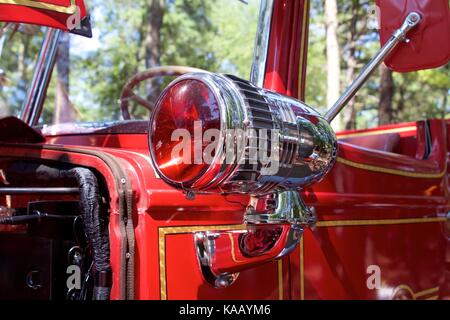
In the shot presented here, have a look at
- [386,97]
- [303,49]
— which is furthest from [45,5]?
[386,97]

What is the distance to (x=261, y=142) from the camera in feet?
3.18

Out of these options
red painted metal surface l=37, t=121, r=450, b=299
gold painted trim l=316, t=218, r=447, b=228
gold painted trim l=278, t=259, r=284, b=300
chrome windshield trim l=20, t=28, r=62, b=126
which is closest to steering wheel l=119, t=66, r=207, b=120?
chrome windshield trim l=20, t=28, r=62, b=126

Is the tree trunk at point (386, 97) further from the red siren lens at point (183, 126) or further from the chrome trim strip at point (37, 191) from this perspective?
the red siren lens at point (183, 126)

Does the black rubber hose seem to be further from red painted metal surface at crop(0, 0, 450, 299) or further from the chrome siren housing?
the chrome siren housing

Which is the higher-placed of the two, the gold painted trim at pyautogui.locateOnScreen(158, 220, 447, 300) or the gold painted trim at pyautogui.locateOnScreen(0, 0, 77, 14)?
the gold painted trim at pyautogui.locateOnScreen(0, 0, 77, 14)

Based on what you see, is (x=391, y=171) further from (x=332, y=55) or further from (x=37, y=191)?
(x=332, y=55)

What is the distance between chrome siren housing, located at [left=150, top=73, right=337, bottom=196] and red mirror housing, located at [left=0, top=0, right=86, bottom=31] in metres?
0.45

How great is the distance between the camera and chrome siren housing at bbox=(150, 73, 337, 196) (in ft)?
3.12

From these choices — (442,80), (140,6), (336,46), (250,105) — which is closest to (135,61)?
(140,6)

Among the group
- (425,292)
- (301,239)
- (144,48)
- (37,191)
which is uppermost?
(144,48)

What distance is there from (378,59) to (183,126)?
698 millimetres

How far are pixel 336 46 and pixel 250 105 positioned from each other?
8.83 metres

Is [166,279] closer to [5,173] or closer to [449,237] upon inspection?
[5,173]

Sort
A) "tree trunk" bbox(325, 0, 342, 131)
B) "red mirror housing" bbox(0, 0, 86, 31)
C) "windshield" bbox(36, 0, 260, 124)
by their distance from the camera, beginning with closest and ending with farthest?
"red mirror housing" bbox(0, 0, 86, 31)
"tree trunk" bbox(325, 0, 342, 131)
"windshield" bbox(36, 0, 260, 124)
